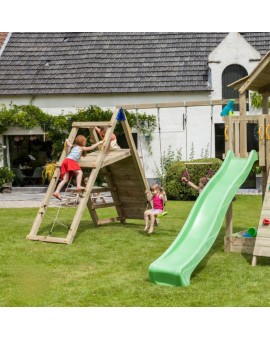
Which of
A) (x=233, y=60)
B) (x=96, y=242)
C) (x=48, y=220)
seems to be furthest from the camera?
(x=233, y=60)

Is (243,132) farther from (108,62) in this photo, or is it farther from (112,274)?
(108,62)

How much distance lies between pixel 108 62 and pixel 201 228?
46.9ft

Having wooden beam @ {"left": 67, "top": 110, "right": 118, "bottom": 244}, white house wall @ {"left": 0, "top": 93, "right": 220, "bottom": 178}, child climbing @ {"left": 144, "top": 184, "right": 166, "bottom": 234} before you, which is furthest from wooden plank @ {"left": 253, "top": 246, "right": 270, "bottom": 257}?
white house wall @ {"left": 0, "top": 93, "right": 220, "bottom": 178}

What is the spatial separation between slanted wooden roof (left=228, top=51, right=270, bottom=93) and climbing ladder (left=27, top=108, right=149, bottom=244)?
2429mm

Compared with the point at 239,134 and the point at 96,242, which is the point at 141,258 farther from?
the point at 239,134

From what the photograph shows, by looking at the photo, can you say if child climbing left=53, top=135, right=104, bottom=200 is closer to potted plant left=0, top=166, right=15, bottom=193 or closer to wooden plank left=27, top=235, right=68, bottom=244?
wooden plank left=27, top=235, right=68, bottom=244

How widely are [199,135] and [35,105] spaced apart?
601cm

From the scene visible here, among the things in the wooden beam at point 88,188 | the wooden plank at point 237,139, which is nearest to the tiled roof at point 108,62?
the wooden beam at point 88,188

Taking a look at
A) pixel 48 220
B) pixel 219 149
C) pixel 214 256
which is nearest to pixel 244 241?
pixel 214 256

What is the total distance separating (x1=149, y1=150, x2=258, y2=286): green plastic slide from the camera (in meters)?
7.27

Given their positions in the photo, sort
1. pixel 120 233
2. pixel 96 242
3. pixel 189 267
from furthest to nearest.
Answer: pixel 120 233 → pixel 96 242 → pixel 189 267

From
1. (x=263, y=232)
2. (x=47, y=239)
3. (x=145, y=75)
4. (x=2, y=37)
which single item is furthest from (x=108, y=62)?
(x=263, y=232)

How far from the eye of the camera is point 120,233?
11.2 metres

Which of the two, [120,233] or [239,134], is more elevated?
[239,134]
